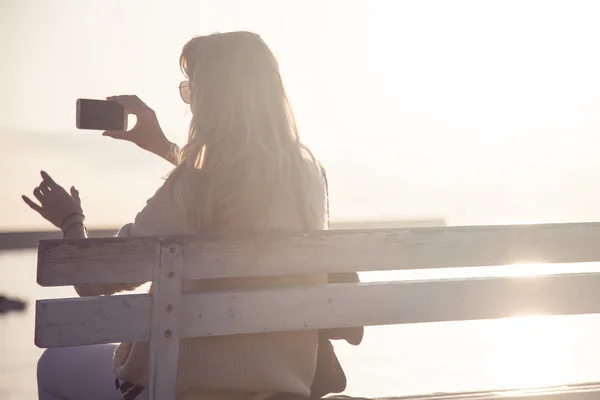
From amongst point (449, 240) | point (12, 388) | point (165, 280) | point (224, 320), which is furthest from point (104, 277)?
point (12, 388)

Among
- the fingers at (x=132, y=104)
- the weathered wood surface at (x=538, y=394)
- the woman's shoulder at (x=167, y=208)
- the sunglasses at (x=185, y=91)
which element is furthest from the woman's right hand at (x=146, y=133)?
the weathered wood surface at (x=538, y=394)

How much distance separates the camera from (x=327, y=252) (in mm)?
3234

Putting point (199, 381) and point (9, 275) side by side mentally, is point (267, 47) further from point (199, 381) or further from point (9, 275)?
point (9, 275)

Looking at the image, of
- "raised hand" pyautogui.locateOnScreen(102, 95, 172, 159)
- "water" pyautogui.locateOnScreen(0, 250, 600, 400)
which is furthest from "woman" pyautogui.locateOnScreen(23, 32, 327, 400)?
"water" pyautogui.locateOnScreen(0, 250, 600, 400)

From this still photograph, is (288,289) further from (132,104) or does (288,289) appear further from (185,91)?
(132,104)

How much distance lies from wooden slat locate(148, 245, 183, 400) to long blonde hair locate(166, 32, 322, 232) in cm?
18

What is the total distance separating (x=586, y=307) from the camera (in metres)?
3.65

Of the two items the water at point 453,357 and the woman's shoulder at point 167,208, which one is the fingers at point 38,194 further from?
the water at point 453,357

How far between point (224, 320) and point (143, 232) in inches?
16.7

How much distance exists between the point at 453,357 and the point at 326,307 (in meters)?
7.64

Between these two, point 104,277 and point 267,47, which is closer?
point 104,277

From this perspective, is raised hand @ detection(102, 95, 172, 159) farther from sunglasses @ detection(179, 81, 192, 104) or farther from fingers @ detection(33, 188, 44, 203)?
fingers @ detection(33, 188, 44, 203)

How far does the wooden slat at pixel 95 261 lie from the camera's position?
2934 millimetres

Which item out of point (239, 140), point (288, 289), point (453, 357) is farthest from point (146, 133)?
point (453, 357)
